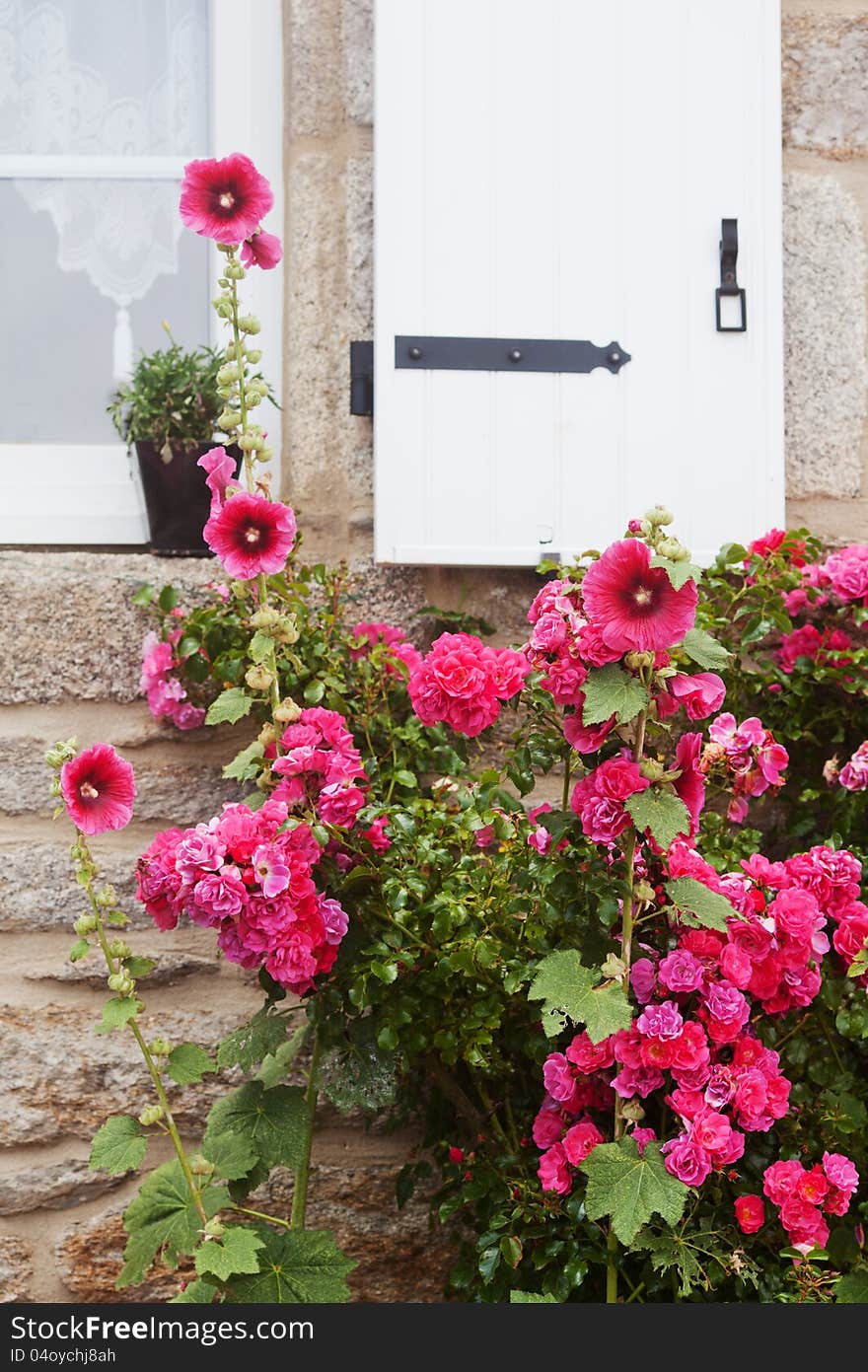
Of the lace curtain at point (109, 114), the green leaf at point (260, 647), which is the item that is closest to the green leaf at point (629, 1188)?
the green leaf at point (260, 647)

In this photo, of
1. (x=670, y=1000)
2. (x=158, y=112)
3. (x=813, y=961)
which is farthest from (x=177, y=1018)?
(x=158, y=112)

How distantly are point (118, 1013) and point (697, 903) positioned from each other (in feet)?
2.08

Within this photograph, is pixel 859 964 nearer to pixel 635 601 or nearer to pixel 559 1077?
pixel 559 1077

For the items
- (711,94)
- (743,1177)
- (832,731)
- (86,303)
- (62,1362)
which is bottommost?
(62,1362)

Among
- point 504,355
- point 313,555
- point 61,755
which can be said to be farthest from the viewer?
point 313,555

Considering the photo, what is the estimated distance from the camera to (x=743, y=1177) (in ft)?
4.82

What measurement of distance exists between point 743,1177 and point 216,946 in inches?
33.6

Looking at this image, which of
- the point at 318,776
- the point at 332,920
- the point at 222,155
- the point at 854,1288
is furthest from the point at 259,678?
the point at 222,155

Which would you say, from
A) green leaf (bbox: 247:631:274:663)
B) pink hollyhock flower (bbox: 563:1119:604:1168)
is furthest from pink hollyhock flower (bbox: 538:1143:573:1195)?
green leaf (bbox: 247:631:274:663)

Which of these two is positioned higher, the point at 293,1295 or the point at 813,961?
the point at 813,961

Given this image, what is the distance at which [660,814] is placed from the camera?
47.9 inches

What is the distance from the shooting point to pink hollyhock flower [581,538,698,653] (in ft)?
3.84

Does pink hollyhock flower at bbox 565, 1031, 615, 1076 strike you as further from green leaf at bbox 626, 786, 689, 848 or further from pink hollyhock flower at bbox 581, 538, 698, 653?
pink hollyhock flower at bbox 581, 538, 698, 653

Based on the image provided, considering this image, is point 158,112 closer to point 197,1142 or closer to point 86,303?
point 86,303
